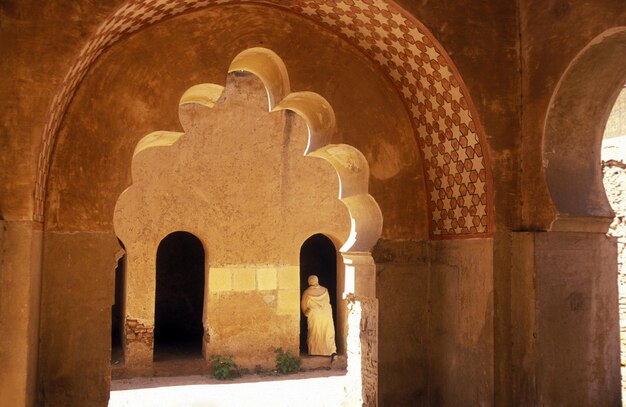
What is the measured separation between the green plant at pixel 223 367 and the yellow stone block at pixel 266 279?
1.44 metres

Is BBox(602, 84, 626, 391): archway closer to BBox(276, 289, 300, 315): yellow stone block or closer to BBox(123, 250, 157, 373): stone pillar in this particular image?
BBox(276, 289, 300, 315): yellow stone block

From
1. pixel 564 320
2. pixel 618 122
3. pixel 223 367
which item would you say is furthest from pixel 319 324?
pixel 564 320

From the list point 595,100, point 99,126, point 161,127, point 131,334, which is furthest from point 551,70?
point 131,334

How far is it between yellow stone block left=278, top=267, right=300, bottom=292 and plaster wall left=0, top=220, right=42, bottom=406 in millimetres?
8193

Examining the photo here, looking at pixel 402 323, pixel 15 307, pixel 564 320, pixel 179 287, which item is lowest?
pixel 179 287

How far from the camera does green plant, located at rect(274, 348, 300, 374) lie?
12.5 metres

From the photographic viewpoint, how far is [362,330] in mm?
6887

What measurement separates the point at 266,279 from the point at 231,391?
2.46m

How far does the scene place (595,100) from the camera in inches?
229

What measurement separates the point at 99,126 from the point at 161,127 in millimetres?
528

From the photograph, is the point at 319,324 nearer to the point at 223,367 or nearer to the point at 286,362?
the point at 286,362

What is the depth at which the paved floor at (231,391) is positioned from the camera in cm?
985

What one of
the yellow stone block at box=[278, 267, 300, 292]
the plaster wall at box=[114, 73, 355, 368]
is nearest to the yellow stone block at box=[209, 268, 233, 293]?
the plaster wall at box=[114, 73, 355, 368]

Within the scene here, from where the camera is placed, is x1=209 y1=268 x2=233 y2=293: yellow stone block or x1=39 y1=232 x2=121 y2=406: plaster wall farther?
x1=209 y1=268 x2=233 y2=293: yellow stone block
